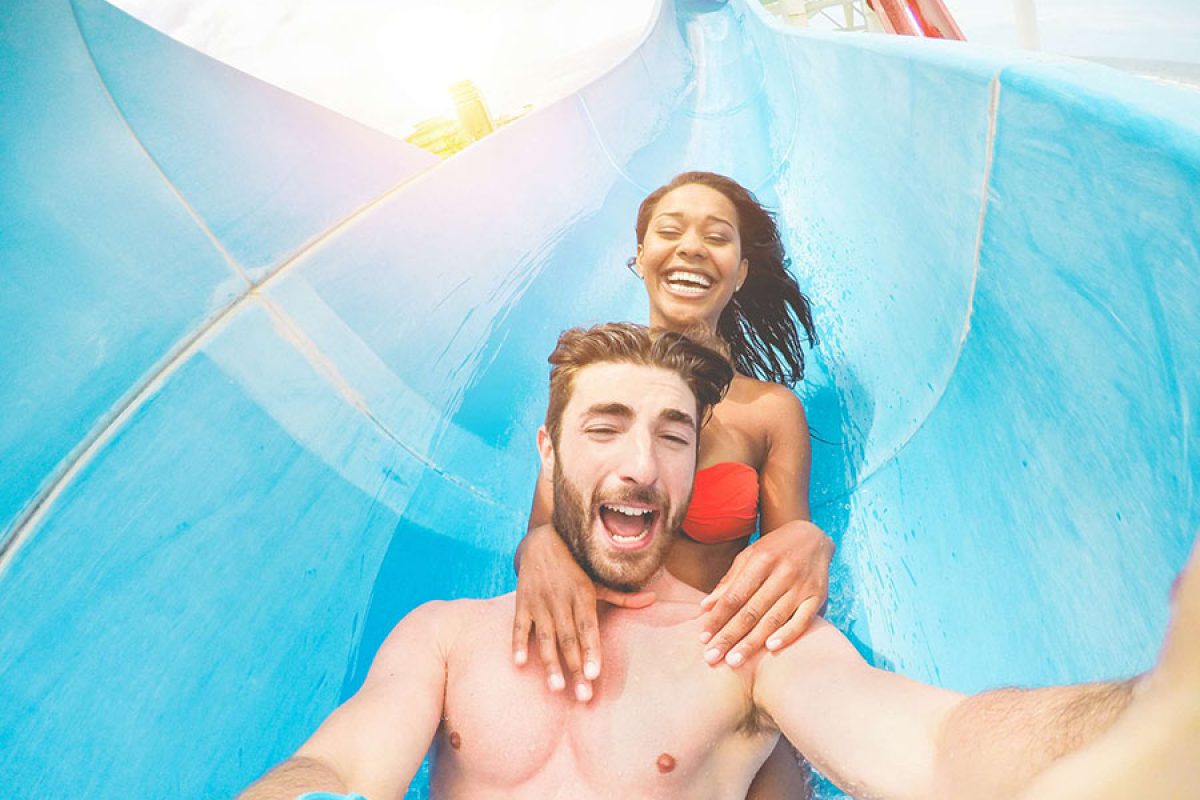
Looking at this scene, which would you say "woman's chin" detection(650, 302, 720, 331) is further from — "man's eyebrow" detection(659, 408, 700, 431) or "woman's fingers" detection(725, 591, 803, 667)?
"woman's fingers" detection(725, 591, 803, 667)

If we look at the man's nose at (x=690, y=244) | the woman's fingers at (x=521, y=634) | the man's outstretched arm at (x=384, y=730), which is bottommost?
the woman's fingers at (x=521, y=634)

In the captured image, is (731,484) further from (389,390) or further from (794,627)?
(389,390)

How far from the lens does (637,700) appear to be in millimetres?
1057

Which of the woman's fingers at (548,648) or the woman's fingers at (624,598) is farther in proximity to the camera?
the woman's fingers at (624,598)

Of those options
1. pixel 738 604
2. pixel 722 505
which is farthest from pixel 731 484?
pixel 738 604

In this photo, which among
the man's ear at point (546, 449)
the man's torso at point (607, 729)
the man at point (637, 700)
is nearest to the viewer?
the man at point (637, 700)

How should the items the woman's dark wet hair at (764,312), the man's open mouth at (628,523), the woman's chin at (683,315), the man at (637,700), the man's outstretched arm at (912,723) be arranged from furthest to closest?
the woman's dark wet hair at (764,312), the woman's chin at (683,315), the man's open mouth at (628,523), the man at (637,700), the man's outstretched arm at (912,723)

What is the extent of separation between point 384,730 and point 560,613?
0.31 metres

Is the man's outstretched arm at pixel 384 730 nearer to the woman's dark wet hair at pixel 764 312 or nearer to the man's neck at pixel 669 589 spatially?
the man's neck at pixel 669 589

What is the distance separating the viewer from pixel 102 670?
1.19 meters

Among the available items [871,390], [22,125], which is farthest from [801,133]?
[22,125]

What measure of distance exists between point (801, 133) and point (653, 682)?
8.91ft

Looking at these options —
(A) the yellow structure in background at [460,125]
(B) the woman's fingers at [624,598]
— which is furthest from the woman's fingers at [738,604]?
(A) the yellow structure in background at [460,125]

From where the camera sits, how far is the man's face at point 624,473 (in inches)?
47.3
